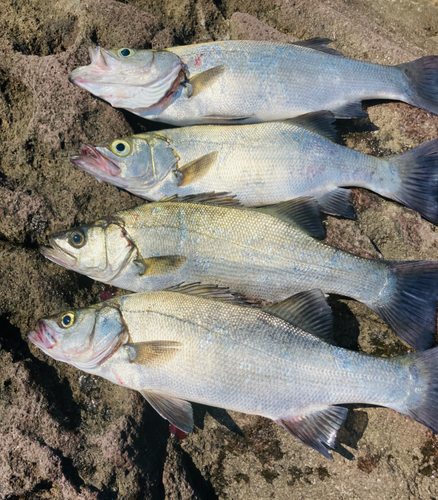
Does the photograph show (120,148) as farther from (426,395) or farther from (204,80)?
(426,395)

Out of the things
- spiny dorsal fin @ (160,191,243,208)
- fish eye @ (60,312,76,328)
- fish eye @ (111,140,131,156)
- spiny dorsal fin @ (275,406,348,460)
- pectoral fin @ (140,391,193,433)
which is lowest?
spiny dorsal fin @ (275,406,348,460)

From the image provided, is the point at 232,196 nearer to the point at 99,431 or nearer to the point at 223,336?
the point at 223,336

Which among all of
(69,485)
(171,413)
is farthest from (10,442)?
(171,413)

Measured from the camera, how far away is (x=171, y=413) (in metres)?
2.64

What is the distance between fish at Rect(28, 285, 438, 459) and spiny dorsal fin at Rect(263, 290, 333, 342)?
0.01 metres

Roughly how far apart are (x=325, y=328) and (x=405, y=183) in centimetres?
135

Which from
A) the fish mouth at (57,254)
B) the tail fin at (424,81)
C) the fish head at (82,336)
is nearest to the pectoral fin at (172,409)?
the fish head at (82,336)

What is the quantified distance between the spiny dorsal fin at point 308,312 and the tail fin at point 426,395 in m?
0.59

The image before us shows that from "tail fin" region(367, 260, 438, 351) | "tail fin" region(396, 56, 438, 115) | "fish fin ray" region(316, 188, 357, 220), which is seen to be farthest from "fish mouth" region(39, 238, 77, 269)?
"tail fin" region(396, 56, 438, 115)

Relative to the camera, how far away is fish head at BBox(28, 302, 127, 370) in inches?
102

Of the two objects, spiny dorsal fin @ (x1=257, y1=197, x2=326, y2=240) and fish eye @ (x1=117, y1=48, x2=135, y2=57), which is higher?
fish eye @ (x1=117, y1=48, x2=135, y2=57)

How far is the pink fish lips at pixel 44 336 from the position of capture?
103 inches

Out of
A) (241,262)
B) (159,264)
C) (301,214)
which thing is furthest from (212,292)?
(301,214)

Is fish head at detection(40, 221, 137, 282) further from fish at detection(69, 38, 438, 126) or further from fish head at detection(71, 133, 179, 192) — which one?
fish at detection(69, 38, 438, 126)
